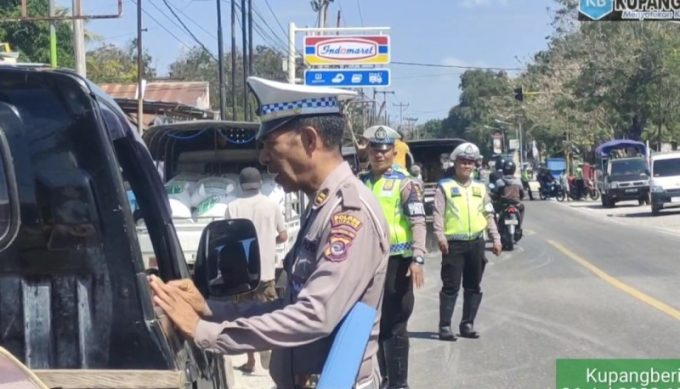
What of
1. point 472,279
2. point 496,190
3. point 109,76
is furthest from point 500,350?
point 109,76

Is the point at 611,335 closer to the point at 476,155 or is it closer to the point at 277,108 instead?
the point at 476,155

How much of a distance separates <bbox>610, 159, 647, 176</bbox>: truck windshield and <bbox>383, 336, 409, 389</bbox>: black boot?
103ft

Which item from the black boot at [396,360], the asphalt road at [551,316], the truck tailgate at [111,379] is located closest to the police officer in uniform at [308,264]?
the truck tailgate at [111,379]

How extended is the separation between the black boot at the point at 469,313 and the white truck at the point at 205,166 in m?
3.07

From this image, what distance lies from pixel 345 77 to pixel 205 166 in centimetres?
961

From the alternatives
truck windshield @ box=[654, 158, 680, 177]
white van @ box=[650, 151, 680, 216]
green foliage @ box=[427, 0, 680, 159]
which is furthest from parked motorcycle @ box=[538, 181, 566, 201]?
truck windshield @ box=[654, 158, 680, 177]

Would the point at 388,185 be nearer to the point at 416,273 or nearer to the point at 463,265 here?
the point at 416,273

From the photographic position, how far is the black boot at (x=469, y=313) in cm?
988

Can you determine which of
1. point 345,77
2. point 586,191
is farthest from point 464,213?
point 586,191

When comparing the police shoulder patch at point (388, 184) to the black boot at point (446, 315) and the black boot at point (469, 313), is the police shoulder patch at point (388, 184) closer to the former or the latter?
the black boot at point (446, 315)

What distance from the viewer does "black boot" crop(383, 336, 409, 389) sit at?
24.4 feet

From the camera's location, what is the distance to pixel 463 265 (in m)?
9.73

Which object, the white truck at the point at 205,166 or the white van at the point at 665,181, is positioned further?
the white van at the point at 665,181

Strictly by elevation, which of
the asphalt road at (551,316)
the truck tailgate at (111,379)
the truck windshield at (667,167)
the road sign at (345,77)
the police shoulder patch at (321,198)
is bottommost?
the asphalt road at (551,316)
